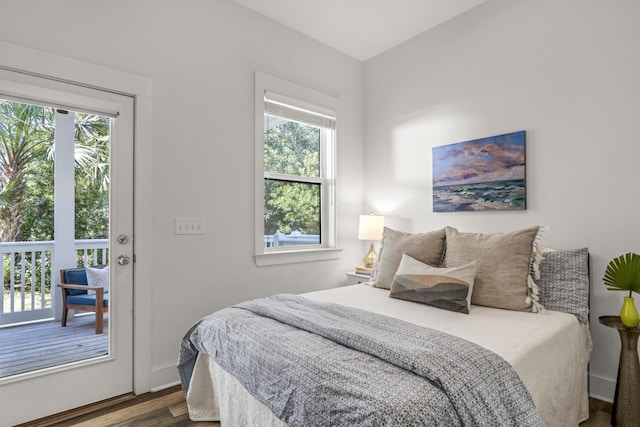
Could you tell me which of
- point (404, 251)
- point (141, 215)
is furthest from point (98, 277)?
point (404, 251)

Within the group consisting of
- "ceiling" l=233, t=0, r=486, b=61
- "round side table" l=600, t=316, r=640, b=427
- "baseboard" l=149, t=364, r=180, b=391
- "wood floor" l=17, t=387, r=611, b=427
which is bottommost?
"wood floor" l=17, t=387, r=611, b=427

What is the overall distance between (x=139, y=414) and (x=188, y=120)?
1.85m

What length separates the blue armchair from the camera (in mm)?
2086

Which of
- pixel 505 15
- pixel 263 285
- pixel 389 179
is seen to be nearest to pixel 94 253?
pixel 263 285

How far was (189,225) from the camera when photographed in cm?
251

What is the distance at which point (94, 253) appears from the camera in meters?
2.19

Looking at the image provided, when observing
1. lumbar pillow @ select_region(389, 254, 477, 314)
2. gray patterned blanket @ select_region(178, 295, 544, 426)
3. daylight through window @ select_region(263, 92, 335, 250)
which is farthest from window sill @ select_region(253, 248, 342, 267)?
gray patterned blanket @ select_region(178, 295, 544, 426)

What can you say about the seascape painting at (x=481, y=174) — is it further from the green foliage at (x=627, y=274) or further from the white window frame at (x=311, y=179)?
the white window frame at (x=311, y=179)

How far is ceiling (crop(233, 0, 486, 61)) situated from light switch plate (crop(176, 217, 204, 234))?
1.70 m

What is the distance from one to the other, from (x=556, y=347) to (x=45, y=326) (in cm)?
266

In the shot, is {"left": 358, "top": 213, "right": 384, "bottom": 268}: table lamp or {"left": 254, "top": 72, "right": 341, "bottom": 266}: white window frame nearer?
{"left": 254, "top": 72, "right": 341, "bottom": 266}: white window frame

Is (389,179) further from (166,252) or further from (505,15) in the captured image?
(166,252)

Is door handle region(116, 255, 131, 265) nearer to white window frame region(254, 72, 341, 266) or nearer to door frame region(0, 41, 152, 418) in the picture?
door frame region(0, 41, 152, 418)

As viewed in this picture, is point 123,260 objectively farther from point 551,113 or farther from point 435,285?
point 551,113
